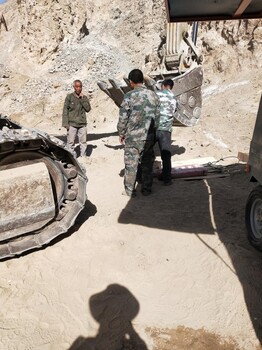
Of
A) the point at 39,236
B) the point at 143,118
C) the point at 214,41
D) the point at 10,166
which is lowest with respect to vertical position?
the point at 39,236

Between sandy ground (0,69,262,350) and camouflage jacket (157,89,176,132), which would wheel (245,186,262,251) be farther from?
camouflage jacket (157,89,176,132)

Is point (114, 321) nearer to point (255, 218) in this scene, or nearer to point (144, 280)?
point (144, 280)

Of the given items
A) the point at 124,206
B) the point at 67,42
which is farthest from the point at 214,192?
the point at 67,42

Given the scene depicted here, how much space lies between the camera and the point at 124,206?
4.92m

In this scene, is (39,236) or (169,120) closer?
(39,236)

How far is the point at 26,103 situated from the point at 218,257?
14989 mm

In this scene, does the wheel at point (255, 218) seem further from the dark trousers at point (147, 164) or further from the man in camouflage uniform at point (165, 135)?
the man in camouflage uniform at point (165, 135)

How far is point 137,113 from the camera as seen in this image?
4.89 m

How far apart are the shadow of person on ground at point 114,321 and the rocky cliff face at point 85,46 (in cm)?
1176

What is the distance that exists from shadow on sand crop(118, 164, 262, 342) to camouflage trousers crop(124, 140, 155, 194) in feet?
0.78

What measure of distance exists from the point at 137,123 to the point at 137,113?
0.15m

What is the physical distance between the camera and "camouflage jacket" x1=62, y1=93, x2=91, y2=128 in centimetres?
728

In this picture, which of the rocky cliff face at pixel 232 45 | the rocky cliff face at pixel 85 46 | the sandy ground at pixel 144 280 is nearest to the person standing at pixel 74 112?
the sandy ground at pixel 144 280

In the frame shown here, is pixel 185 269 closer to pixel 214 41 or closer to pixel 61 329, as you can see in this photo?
pixel 61 329
